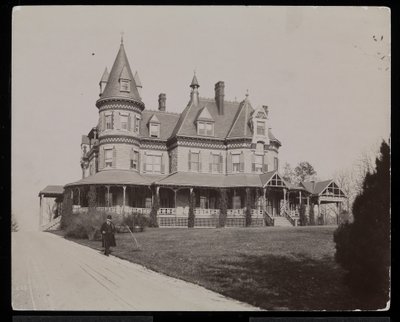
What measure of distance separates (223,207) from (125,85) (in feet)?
17.8

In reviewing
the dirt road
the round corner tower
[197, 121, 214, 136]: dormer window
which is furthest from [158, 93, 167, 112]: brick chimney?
the dirt road

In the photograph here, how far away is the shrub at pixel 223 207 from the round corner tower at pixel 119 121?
3229 mm

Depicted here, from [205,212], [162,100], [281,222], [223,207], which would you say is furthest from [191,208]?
[162,100]

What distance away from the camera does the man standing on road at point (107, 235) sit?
39.4 ft

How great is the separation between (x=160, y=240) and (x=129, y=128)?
5.88 metres

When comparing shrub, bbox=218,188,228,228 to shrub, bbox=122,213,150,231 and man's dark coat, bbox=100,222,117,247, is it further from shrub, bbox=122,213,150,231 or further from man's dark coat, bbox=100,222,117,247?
man's dark coat, bbox=100,222,117,247

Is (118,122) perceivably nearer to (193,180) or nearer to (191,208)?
(193,180)

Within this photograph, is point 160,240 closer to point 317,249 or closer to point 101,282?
point 101,282

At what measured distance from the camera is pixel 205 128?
18.5 meters

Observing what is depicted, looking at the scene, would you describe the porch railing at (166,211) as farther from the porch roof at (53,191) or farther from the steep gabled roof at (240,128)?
the steep gabled roof at (240,128)

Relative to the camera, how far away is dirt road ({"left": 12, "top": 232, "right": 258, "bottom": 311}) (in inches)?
406

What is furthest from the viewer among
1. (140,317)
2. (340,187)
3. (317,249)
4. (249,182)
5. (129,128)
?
(129,128)
